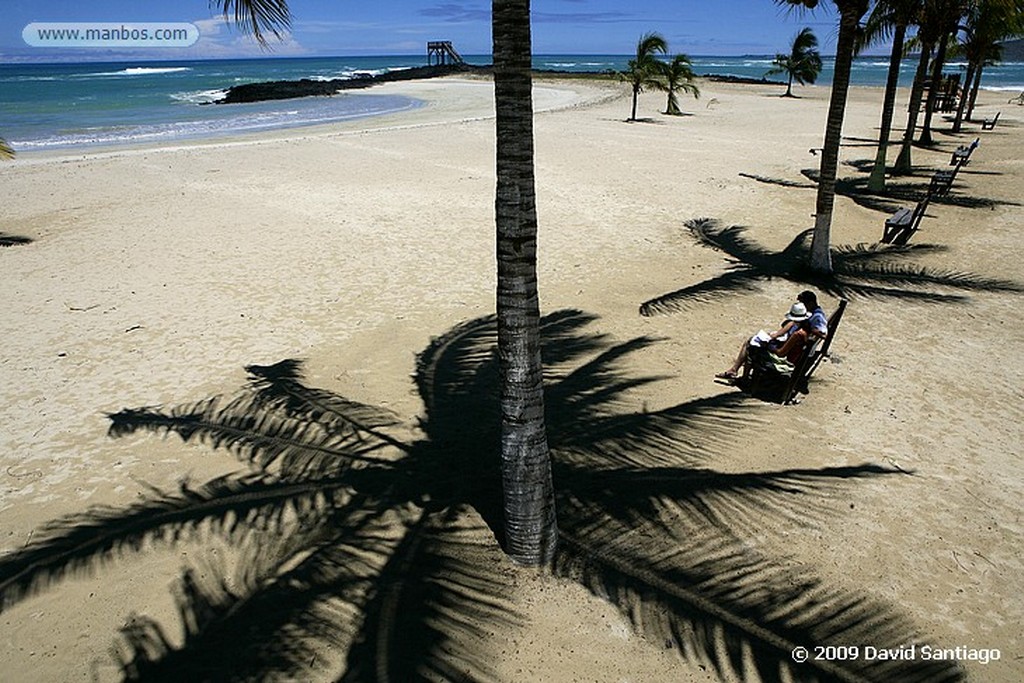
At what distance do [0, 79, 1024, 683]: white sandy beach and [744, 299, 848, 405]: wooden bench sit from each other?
163 millimetres

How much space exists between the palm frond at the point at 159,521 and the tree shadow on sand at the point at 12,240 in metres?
9.36

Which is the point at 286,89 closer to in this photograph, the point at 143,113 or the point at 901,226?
the point at 143,113

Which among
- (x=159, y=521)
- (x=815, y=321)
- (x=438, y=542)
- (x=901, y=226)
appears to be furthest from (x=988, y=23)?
(x=159, y=521)

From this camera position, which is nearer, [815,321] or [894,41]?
[815,321]

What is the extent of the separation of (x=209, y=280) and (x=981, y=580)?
9.70m

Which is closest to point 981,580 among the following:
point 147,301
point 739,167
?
point 147,301

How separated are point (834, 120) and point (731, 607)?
25.3 feet

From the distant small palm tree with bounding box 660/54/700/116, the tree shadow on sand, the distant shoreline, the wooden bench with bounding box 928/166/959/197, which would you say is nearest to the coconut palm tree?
the distant small palm tree with bounding box 660/54/700/116

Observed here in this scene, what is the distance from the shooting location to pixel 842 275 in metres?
9.58

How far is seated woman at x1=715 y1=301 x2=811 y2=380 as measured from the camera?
629 cm

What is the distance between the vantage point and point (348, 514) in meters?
4.58

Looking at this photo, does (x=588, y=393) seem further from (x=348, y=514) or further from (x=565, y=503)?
(x=348, y=514)

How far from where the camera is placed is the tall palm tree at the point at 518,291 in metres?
3.13

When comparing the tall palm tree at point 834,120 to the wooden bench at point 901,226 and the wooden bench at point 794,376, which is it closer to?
the wooden bench at point 901,226
